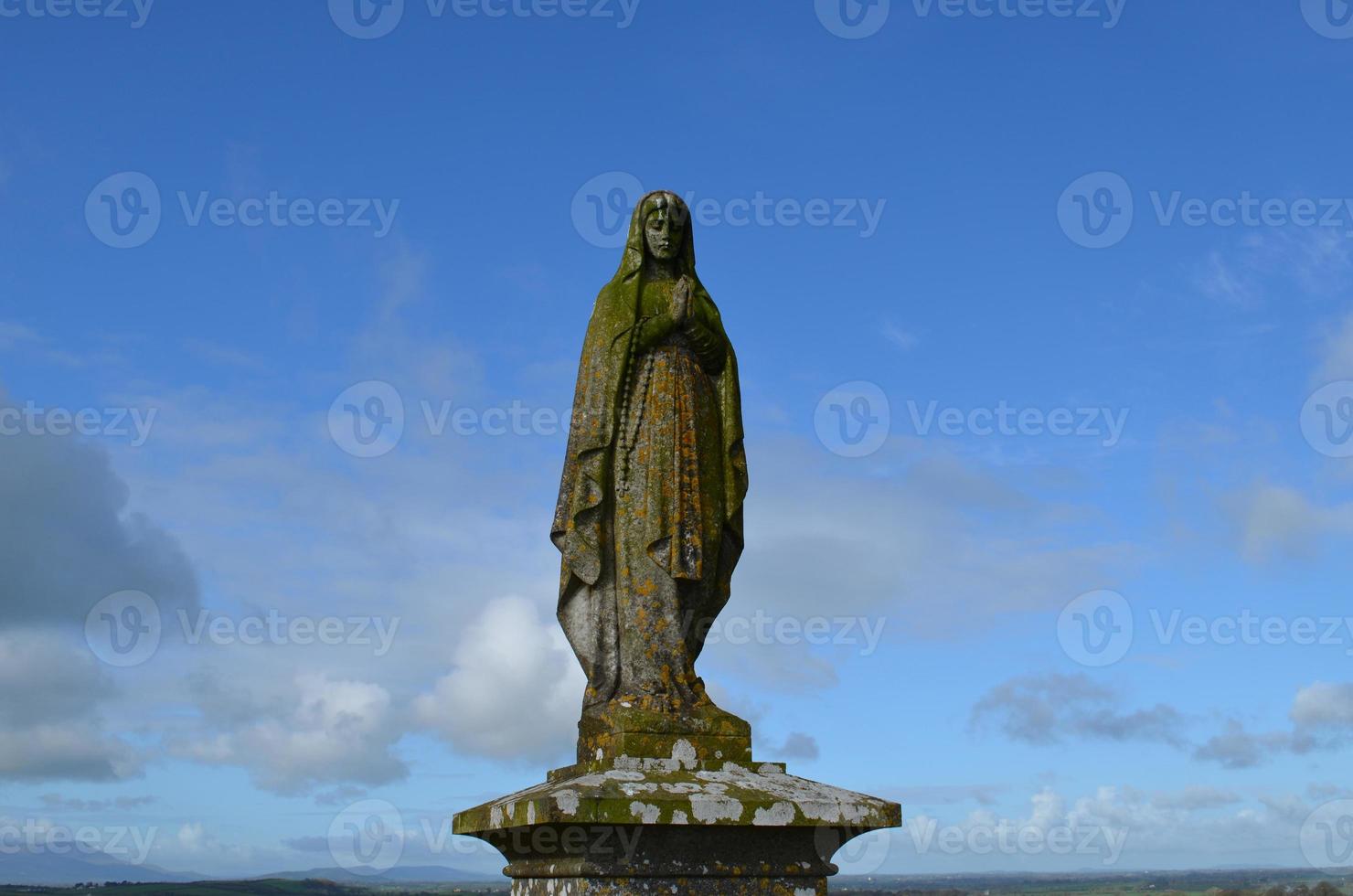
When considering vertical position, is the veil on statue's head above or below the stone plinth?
above

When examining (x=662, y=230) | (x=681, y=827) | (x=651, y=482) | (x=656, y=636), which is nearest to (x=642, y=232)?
(x=662, y=230)

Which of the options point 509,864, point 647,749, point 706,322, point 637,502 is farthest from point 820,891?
point 706,322

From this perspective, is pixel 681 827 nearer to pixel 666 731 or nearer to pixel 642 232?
pixel 666 731

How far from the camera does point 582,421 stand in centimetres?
870

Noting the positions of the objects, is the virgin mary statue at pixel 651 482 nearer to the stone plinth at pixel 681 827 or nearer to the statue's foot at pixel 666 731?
the statue's foot at pixel 666 731

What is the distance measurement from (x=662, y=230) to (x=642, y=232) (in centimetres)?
15

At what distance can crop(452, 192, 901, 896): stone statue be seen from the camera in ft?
23.7

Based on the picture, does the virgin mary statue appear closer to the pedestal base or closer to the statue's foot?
the statue's foot

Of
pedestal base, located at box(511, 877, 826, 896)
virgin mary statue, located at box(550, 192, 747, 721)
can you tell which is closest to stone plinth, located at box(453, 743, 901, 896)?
pedestal base, located at box(511, 877, 826, 896)

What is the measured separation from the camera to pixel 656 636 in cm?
823

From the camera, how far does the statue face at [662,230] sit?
354 inches

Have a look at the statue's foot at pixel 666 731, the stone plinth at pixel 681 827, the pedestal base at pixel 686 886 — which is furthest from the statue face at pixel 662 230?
the pedestal base at pixel 686 886

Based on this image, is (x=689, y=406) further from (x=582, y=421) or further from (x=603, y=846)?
(x=603, y=846)

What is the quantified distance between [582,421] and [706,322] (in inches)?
44.9
